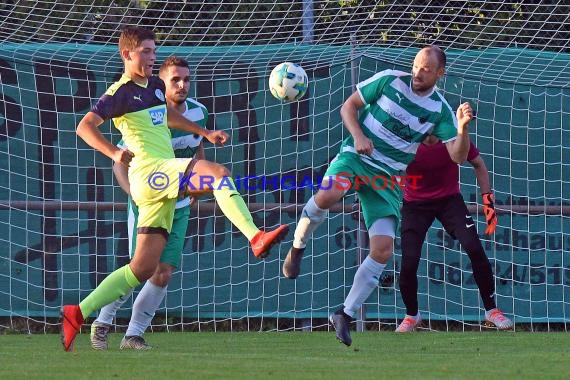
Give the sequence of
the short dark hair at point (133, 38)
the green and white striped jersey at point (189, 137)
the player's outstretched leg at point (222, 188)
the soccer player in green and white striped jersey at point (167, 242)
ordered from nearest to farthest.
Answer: the player's outstretched leg at point (222, 188) < the short dark hair at point (133, 38) < the soccer player in green and white striped jersey at point (167, 242) < the green and white striped jersey at point (189, 137)

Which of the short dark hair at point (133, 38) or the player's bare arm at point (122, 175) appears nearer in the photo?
the short dark hair at point (133, 38)

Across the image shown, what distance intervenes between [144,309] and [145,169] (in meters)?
1.17

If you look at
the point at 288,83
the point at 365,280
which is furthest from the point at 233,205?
the point at 288,83

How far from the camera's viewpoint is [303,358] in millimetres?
6488

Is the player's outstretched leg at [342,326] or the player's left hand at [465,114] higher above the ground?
the player's left hand at [465,114]

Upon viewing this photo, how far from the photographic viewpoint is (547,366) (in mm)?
6000

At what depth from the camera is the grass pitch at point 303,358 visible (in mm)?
5516

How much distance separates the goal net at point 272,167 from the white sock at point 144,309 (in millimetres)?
2697

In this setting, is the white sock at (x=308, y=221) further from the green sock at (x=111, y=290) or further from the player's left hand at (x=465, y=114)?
the green sock at (x=111, y=290)

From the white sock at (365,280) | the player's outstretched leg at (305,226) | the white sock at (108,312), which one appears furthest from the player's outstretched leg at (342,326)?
the white sock at (108,312)

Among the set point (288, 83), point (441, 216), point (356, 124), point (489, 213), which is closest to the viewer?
point (356, 124)

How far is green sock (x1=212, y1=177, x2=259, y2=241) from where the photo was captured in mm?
6270

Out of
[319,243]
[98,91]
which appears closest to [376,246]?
[319,243]

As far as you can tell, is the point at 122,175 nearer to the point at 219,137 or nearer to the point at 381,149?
the point at 219,137
